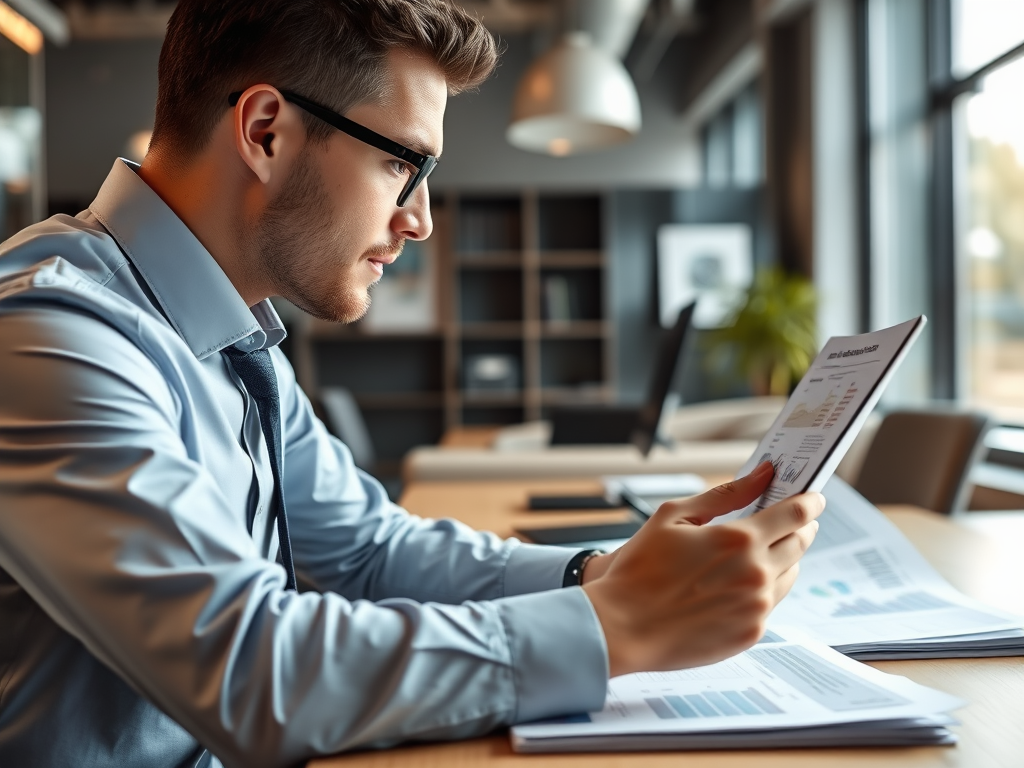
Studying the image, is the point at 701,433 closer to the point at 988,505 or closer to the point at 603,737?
the point at 988,505

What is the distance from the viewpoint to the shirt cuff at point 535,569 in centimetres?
103

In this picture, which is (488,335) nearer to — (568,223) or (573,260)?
(573,260)

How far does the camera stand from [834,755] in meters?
0.64

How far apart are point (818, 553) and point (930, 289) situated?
3.65 metres

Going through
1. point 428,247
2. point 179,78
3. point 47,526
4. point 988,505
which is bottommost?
point 988,505

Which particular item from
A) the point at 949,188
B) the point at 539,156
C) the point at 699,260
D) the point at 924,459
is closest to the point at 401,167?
the point at 924,459

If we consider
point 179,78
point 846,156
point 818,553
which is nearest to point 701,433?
point 846,156

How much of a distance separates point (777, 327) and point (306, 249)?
4.10 m

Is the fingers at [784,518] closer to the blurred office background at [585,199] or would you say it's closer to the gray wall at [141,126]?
the blurred office background at [585,199]

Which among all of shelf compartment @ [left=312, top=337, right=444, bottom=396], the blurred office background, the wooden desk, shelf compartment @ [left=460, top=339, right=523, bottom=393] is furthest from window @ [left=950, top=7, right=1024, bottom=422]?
shelf compartment @ [left=312, top=337, right=444, bottom=396]

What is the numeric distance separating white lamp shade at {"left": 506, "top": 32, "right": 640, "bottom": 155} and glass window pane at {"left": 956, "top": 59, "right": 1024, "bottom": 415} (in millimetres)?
1498

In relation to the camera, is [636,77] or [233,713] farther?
[636,77]

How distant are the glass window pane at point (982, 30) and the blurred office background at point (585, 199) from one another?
806 mm

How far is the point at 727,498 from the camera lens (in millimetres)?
808
